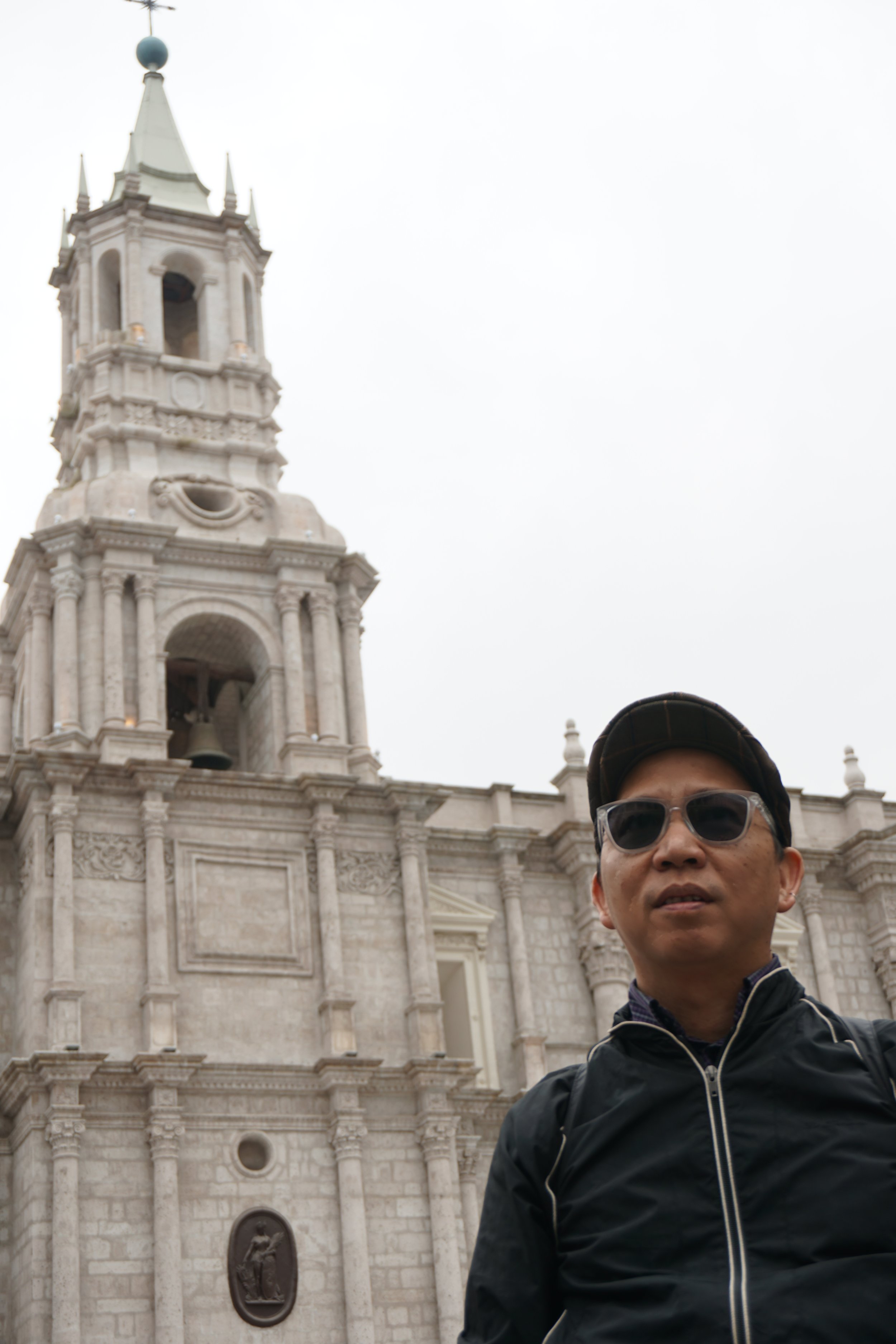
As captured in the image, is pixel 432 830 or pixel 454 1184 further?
pixel 432 830

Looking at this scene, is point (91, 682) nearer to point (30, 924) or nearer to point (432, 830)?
point (30, 924)

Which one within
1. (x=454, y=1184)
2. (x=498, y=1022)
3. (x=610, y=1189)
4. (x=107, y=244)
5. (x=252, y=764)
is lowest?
(x=610, y=1189)

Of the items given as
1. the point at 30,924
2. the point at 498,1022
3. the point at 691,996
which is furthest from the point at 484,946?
the point at 691,996

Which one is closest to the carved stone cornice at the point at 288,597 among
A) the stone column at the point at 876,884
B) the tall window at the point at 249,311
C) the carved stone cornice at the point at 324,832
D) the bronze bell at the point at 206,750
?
the bronze bell at the point at 206,750

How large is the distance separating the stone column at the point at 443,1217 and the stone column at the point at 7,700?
11.4 metres

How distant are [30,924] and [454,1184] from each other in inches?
291

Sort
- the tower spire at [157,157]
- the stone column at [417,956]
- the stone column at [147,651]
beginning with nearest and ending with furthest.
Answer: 1. the stone column at [417,956]
2. the stone column at [147,651]
3. the tower spire at [157,157]

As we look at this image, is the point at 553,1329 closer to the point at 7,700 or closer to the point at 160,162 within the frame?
the point at 7,700

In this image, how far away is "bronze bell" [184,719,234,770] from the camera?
25.9 m

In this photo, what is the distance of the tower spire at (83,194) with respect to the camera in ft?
102

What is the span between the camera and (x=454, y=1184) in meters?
22.6

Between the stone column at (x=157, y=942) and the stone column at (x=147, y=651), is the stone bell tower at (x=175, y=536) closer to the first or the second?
the stone column at (x=147, y=651)

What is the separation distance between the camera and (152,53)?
115 ft

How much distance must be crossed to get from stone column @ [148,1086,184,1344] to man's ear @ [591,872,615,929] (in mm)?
18688
